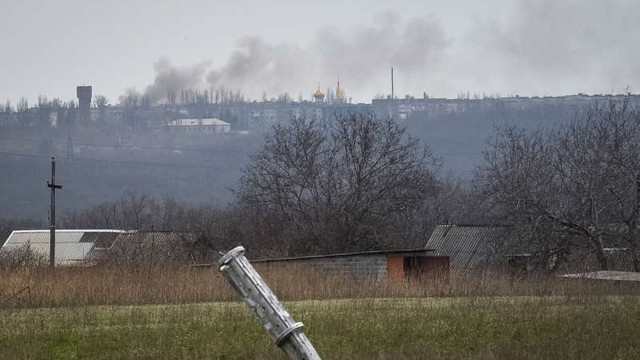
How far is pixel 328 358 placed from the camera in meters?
20.3

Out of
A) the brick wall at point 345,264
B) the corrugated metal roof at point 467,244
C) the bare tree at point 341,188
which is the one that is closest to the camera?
the brick wall at point 345,264

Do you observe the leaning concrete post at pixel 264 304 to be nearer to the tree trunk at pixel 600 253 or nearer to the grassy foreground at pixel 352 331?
the grassy foreground at pixel 352 331

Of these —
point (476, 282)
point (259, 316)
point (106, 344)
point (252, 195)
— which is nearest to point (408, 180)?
point (252, 195)

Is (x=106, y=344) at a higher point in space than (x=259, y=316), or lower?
lower

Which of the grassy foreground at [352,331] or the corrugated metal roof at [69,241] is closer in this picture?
the grassy foreground at [352,331]

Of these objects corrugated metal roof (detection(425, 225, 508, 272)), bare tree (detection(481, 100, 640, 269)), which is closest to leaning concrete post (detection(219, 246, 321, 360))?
bare tree (detection(481, 100, 640, 269))

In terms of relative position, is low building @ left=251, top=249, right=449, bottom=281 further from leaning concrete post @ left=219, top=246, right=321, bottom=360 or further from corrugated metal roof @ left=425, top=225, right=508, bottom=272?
leaning concrete post @ left=219, top=246, right=321, bottom=360

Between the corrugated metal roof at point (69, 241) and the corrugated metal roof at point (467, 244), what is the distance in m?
22.0

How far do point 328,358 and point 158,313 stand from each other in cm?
770

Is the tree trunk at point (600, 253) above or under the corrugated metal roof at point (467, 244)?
above

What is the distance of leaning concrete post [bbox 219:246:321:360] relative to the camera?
1238 cm

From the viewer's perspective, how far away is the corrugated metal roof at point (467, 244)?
55381 millimetres

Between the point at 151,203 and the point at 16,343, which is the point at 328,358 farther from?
the point at 151,203

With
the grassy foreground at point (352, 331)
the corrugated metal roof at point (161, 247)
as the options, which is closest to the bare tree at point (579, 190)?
the corrugated metal roof at point (161, 247)
